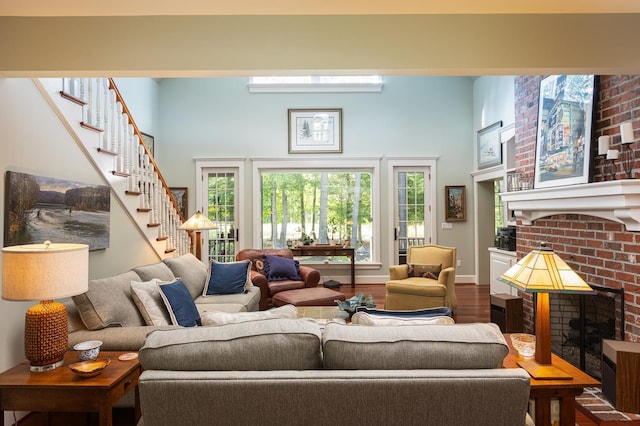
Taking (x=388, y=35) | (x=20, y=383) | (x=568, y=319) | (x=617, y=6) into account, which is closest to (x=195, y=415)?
(x=20, y=383)

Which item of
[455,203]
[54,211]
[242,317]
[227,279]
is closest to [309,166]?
[455,203]

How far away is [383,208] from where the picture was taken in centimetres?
730

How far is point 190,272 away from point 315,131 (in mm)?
3908

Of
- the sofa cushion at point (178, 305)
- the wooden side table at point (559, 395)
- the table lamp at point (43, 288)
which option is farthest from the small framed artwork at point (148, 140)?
the wooden side table at point (559, 395)

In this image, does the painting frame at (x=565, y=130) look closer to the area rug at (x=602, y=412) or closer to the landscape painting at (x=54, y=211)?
the area rug at (x=602, y=412)

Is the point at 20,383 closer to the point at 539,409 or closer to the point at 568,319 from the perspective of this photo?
the point at 539,409

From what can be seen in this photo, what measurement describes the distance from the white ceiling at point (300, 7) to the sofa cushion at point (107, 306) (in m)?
1.72

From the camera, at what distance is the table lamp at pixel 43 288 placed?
1900mm

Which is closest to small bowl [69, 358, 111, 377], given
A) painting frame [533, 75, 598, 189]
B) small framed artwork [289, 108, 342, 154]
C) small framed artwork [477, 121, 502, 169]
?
painting frame [533, 75, 598, 189]

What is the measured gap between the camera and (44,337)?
77.0 inches

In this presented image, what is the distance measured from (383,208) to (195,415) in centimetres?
617

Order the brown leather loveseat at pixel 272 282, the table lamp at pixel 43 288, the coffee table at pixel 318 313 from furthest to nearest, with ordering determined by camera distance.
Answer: the brown leather loveseat at pixel 272 282, the coffee table at pixel 318 313, the table lamp at pixel 43 288

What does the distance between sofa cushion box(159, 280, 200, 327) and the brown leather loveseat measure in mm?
1860

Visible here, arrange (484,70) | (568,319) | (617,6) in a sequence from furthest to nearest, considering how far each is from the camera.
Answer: (568,319)
(484,70)
(617,6)
